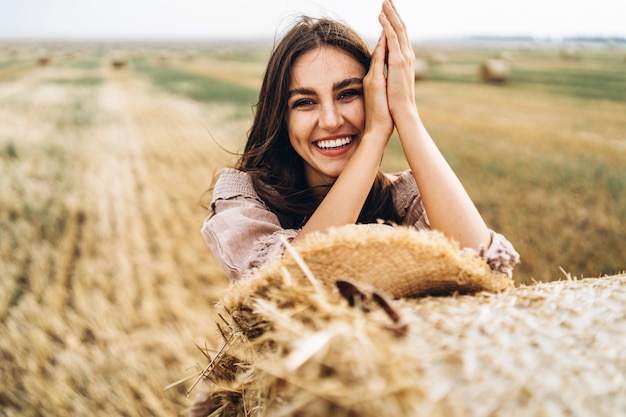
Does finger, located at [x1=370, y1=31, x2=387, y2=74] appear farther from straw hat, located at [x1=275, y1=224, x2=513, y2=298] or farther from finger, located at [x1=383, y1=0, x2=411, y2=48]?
straw hat, located at [x1=275, y1=224, x2=513, y2=298]

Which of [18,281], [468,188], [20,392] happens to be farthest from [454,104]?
[20,392]

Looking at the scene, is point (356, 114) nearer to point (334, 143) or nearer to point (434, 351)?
point (334, 143)

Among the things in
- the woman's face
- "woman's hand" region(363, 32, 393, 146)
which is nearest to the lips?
the woman's face

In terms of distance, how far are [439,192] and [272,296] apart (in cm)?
75

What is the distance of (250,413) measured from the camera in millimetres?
1194

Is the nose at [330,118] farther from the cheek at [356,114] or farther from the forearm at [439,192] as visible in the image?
the forearm at [439,192]

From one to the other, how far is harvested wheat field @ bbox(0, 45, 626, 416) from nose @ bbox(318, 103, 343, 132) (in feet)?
2.40

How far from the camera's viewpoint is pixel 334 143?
1781 millimetres

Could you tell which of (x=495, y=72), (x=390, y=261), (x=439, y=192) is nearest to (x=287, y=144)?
(x=439, y=192)

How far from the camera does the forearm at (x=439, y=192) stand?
1421mm

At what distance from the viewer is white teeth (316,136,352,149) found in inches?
70.1

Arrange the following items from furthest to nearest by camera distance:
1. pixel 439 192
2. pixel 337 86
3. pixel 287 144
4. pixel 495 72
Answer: pixel 495 72
pixel 287 144
pixel 337 86
pixel 439 192

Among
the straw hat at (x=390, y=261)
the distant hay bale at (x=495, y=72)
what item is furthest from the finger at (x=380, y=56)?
the distant hay bale at (x=495, y=72)

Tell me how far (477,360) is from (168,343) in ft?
9.41
